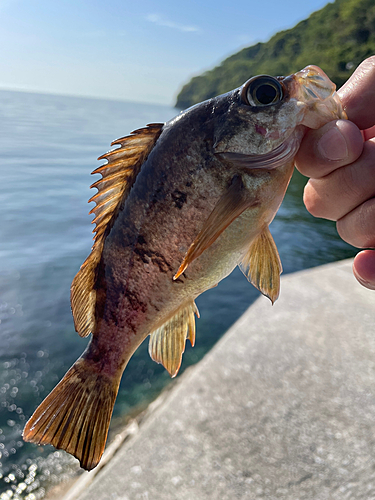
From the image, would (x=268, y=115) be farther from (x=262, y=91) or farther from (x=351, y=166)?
(x=351, y=166)

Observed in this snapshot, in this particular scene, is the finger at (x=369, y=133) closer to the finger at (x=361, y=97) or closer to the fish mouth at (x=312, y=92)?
the finger at (x=361, y=97)

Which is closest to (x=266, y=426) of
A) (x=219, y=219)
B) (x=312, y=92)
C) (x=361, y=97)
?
(x=219, y=219)

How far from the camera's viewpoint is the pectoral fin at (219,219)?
58.2 inches

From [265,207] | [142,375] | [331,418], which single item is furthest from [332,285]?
[265,207]

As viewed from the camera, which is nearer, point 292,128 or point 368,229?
point 292,128

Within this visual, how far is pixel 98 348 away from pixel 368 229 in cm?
157

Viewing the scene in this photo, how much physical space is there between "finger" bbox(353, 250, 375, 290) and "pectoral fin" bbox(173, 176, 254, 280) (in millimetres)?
982

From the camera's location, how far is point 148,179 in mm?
1671

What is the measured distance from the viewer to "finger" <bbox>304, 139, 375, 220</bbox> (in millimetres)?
1830

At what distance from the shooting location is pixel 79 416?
65.9 inches

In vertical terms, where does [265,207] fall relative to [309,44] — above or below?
above

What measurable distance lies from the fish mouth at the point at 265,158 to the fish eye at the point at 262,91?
0.19 metres

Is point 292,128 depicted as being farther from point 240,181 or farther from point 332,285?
point 332,285

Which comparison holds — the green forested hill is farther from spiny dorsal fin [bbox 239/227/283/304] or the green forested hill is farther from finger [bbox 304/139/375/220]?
spiny dorsal fin [bbox 239/227/283/304]
